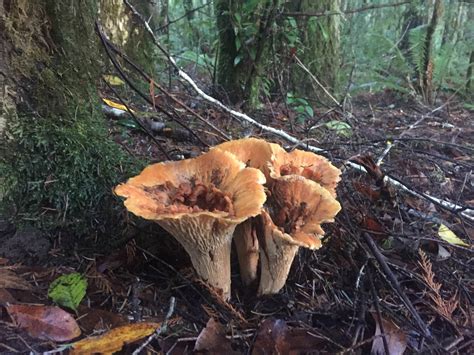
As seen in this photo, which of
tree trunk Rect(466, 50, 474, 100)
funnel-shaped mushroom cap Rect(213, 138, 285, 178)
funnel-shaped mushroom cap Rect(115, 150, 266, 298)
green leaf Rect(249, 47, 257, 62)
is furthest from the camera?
tree trunk Rect(466, 50, 474, 100)

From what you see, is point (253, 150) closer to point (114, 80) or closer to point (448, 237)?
point (448, 237)

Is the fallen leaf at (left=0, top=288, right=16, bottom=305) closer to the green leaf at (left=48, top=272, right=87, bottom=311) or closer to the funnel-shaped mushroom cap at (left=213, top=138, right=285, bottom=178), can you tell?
the green leaf at (left=48, top=272, right=87, bottom=311)

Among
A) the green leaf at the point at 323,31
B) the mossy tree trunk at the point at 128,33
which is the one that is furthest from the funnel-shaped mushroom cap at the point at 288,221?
the green leaf at the point at 323,31

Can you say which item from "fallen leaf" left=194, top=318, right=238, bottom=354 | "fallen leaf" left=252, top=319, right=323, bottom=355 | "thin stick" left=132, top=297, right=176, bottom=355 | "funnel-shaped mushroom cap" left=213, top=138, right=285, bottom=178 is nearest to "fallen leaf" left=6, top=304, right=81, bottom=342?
"thin stick" left=132, top=297, right=176, bottom=355

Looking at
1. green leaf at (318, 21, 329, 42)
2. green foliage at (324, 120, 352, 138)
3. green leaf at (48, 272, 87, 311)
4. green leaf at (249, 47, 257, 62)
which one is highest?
green leaf at (318, 21, 329, 42)

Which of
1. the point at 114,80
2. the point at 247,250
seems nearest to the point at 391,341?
the point at 247,250
